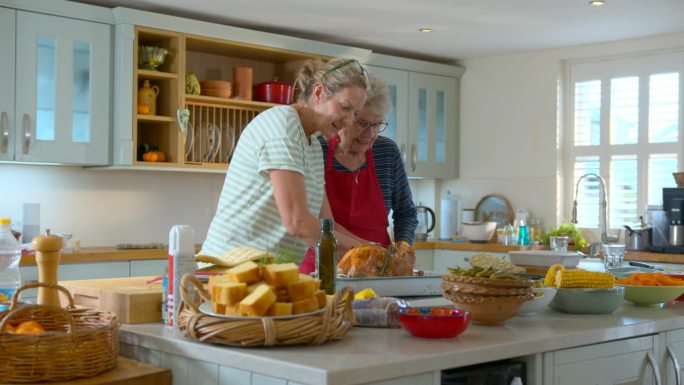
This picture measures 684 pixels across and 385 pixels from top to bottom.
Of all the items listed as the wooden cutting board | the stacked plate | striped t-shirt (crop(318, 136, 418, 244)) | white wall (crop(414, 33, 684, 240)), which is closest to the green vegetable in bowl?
white wall (crop(414, 33, 684, 240))

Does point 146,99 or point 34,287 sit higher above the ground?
point 146,99

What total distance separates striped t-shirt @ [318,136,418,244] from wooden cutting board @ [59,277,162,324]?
1.43 m

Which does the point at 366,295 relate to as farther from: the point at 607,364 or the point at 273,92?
the point at 273,92

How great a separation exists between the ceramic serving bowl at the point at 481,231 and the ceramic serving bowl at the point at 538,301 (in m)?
4.16

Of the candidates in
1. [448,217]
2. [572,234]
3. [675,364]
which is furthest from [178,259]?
[448,217]

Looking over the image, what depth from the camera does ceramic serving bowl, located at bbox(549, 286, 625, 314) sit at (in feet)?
Answer: 7.53

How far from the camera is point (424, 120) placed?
677 centimetres

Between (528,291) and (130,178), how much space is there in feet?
12.8

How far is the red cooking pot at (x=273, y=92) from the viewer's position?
18.7 feet

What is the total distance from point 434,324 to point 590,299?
653 mm

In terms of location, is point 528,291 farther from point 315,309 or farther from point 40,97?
point 40,97

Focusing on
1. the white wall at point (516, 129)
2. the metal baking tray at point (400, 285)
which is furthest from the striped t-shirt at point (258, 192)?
the white wall at point (516, 129)

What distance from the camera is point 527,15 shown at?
17.6 feet

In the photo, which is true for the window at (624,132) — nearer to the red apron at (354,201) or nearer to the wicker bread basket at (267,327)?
the red apron at (354,201)
